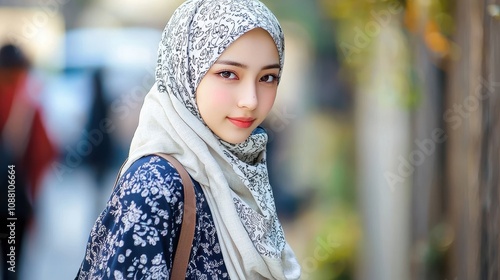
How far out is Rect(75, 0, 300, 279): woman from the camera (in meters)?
1.44

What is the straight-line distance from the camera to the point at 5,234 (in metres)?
3.70

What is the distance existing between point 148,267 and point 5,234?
253 centimetres

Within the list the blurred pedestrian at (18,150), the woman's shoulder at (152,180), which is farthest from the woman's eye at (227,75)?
the blurred pedestrian at (18,150)

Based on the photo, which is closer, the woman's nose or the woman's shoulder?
the woman's shoulder

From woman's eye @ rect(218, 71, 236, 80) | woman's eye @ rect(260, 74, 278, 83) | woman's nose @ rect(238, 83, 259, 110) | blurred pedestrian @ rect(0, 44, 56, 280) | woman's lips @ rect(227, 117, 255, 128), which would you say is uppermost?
woman's eye @ rect(218, 71, 236, 80)

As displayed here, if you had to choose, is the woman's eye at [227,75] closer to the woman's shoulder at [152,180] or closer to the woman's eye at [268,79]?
the woman's eye at [268,79]

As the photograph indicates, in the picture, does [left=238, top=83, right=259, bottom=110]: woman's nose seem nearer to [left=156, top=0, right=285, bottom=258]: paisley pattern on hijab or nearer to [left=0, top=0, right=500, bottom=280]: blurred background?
[left=156, top=0, right=285, bottom=258]: paisley pattern on hijab

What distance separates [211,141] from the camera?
5.06 feet

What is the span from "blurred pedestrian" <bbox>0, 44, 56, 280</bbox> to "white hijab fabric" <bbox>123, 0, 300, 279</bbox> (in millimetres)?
2179

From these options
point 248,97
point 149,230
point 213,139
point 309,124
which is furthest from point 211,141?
point 309,124

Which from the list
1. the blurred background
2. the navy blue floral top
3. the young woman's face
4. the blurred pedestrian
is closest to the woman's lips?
the young woman's face

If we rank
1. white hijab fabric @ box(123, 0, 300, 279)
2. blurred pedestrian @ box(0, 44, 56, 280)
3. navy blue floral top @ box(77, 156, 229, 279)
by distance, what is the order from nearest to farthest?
navy blue floral top @ box(77, 156, 229, 279) → white hijab fabric @ box(123, 0, 300, 279) → blurred pedestrian @ box(0, 44, 56, 280)

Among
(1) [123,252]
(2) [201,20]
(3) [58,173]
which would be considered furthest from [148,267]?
(3) [58,173]

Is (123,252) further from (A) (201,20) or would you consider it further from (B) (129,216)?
(A) (201,20)
